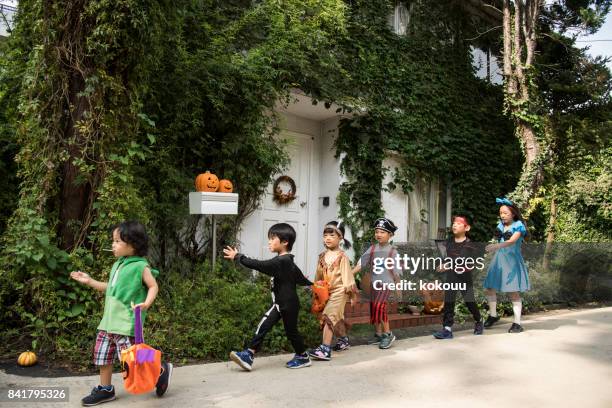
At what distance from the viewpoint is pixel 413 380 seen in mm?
4133

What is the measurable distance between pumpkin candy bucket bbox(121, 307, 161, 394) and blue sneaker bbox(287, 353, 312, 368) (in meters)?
1.45

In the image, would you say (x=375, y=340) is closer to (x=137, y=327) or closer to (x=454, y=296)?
(x=454, y=296)

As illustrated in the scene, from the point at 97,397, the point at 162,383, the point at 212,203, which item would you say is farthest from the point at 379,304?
the point at 97,397

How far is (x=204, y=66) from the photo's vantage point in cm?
621

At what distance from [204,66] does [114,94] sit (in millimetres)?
1629

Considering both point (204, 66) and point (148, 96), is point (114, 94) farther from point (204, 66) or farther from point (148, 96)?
point (204, 66)

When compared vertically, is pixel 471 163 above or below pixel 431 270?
above

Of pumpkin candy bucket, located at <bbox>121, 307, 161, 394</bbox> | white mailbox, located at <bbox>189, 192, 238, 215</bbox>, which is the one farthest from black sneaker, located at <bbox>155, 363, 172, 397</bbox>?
white mailbox, located at <bbox>189, 192, 238, 215</bbox>

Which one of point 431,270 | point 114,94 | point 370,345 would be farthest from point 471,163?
point 114,94

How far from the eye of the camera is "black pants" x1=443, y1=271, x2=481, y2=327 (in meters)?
5.84

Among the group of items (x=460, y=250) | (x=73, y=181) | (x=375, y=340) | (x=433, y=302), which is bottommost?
(x=375, y=340)

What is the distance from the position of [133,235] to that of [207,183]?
2626 mm

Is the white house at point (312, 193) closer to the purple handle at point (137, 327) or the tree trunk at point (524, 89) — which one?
the tree trunk at point (524, 89)

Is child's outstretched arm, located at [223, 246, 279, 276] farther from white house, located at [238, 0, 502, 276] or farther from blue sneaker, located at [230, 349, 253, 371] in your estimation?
white house, located at [238, 0, 502, 276]
